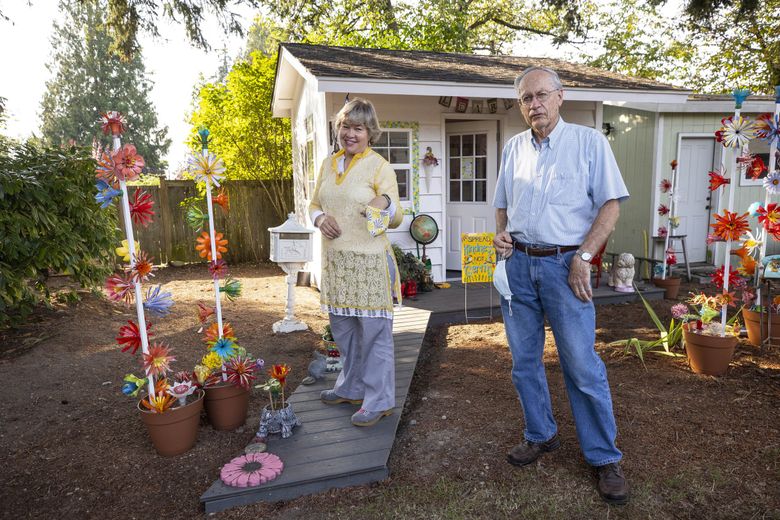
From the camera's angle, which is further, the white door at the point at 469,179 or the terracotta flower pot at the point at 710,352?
the white door at the point at 469,179

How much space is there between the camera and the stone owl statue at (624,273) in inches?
246

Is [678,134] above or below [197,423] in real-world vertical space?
above

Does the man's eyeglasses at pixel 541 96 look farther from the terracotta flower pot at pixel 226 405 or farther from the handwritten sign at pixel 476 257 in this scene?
the handwritten sign at pixel 476 257

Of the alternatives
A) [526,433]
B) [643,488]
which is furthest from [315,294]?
[643,488]

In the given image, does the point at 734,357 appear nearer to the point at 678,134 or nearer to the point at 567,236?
the point at 567,236

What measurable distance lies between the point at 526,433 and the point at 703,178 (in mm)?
7456

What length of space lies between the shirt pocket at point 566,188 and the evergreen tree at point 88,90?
1238 inches

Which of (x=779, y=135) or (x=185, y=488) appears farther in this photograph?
(x=779, y=135)

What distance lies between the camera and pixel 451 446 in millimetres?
2838

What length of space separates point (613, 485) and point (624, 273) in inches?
179

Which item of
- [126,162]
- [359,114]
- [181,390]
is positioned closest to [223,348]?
[181,390]

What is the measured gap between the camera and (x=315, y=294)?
23.4 feet

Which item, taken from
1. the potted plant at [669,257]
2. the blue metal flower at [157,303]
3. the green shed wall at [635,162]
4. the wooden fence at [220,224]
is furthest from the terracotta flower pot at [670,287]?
the wooden fence at [220,224]

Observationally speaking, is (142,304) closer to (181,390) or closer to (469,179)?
(181,390)
